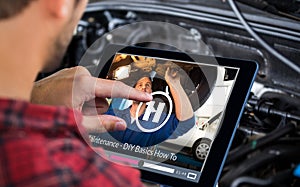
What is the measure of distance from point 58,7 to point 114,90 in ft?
1.11

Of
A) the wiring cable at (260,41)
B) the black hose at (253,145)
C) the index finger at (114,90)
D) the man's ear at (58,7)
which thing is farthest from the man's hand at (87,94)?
the wiring cable at (260,41)

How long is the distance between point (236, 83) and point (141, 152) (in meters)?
0.18

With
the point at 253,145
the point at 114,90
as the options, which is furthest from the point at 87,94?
the point at 253,145

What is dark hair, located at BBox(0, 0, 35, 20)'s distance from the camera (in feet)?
1.60

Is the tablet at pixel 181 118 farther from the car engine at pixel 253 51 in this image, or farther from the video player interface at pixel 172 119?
the car engine at pixel 253 51

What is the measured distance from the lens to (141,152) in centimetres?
80

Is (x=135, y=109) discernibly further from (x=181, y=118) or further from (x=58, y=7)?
(x=58, y=7)

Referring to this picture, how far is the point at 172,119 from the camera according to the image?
0.81 m

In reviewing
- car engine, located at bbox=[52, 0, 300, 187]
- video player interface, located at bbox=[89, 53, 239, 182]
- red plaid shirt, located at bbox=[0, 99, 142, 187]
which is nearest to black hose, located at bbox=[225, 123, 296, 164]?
car engine, located at bbox=[52, 0, 300, 187]

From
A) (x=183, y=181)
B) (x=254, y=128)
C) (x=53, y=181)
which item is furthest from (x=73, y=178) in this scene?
(x=254, y=128)

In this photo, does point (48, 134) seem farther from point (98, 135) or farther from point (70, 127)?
point (98, 135)

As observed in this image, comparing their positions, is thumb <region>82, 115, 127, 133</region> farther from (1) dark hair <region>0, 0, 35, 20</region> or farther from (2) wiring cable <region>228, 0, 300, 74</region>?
(2) wiring cable <region>228, 0, 300, 74</region>

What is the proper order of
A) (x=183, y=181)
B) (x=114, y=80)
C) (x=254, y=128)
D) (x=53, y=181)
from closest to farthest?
(x=53, y=181)
(x=183, y=181)
(x=114, y=80)
(x=254, y=128)

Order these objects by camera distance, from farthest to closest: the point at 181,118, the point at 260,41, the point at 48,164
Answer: the point at 260,41
the point at 181,118
the point at 48,164
